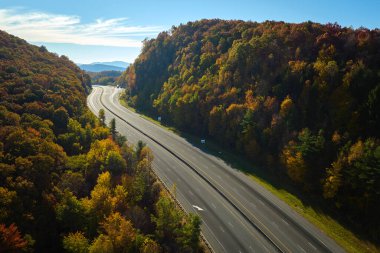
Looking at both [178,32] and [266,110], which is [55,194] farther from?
[178,32]

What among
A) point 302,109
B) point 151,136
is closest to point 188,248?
point 302,109

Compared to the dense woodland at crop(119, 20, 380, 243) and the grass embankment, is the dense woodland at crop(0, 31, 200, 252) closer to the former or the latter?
the grass embankment

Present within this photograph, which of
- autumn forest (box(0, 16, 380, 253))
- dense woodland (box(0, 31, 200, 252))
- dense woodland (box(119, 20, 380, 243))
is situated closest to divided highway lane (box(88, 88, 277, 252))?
autumn forest (box(0, 16, 380, 253))

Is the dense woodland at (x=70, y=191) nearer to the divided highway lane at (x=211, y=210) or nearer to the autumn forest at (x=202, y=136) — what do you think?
the autumn forest at (x=202, y=136)

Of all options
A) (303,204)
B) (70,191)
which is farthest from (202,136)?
(70,191)

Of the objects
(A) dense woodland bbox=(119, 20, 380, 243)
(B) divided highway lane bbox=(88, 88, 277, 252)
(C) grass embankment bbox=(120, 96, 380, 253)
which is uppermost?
(A) dense woodland bbox=(119, 20, 380, 243)

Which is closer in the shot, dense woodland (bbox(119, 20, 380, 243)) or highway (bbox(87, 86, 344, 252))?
highway (bbox(87, 86, 344, 252))
